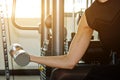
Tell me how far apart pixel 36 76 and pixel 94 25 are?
10.0 ft

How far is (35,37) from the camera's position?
445 cm

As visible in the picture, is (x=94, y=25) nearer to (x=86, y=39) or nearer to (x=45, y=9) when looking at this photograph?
(x=86, y=39)

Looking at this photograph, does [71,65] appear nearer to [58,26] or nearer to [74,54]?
[74,54]

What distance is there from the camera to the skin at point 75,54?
5.07 feet

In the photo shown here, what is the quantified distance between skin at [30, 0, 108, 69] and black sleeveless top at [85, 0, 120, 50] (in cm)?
11

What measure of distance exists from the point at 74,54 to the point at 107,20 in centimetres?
34

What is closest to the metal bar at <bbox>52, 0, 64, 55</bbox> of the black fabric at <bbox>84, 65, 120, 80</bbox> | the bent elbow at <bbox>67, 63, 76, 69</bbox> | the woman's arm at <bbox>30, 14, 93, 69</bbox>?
the woman's arm at <bbox>30, 14, 93, 69</bbox>

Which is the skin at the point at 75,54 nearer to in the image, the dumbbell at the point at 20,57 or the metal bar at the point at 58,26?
the dumbbell at the point at 20,57

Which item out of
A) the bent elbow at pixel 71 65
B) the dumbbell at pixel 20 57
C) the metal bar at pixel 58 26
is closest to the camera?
the dumbbell at pixel 20 57

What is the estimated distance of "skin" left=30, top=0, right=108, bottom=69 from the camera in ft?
5.07

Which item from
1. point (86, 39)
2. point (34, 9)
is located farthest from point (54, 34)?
point (34, 9)

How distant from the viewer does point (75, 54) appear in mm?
1604

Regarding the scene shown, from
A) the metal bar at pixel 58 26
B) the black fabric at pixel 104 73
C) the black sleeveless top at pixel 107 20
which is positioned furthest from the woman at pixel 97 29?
the metal bar at pixel 58 26

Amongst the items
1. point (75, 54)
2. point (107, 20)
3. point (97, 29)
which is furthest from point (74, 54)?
point (107, 20)
